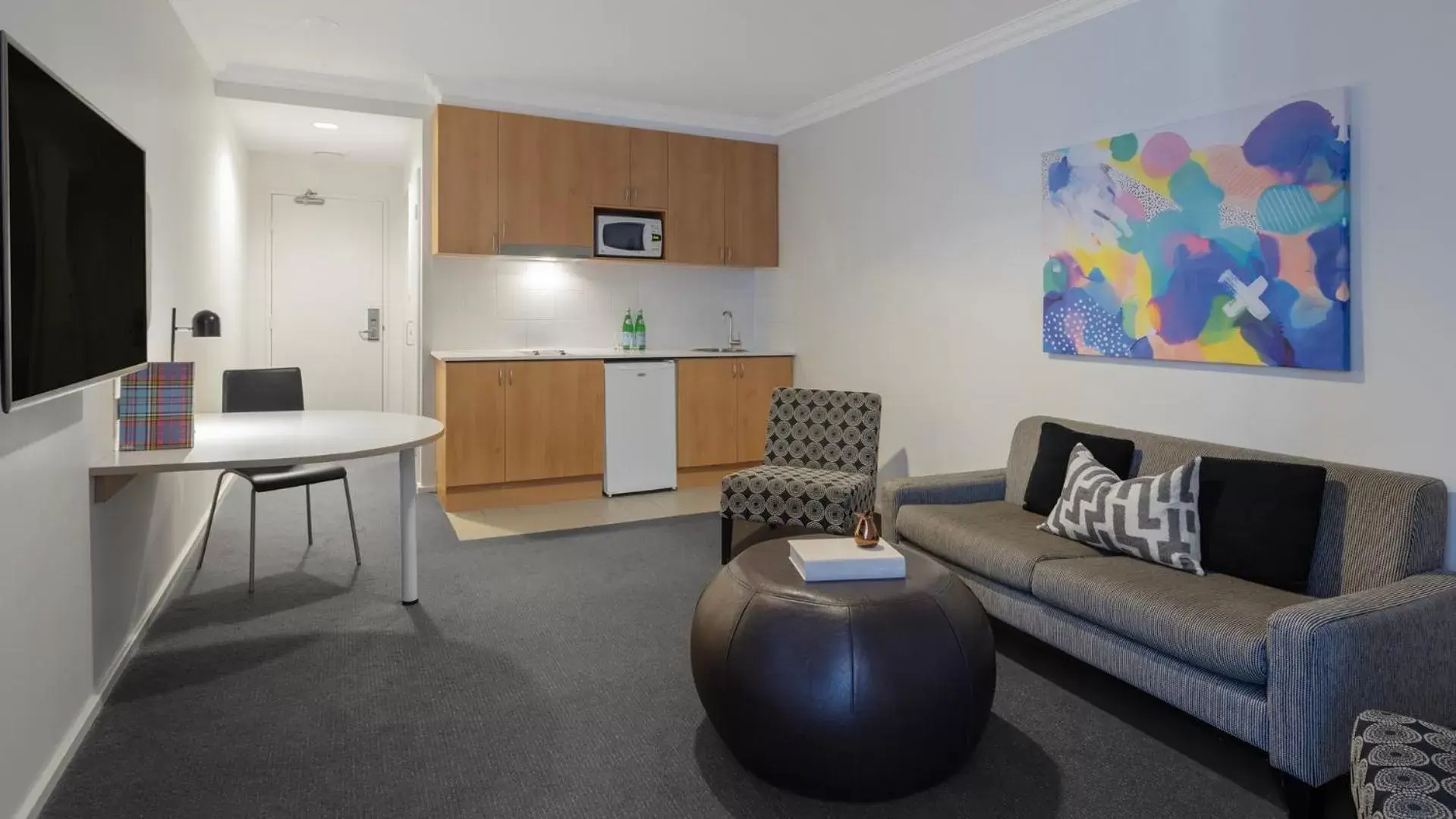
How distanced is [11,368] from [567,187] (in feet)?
12.9

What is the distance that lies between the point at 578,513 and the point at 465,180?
6.68 feet

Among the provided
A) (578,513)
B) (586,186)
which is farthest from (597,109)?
(578,513)

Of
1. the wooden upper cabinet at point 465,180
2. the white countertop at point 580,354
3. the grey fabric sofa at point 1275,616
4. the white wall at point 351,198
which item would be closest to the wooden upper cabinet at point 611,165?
the wooden upper cabinet at point 465,180

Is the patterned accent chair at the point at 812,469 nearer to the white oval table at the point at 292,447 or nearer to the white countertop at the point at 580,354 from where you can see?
the white countertop at the point at 580,354

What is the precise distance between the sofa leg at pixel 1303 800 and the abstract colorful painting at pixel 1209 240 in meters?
1.41

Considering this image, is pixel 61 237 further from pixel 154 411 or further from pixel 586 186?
pixel 586 186

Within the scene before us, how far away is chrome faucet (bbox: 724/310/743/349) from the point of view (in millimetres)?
6176

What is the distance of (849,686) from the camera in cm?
193

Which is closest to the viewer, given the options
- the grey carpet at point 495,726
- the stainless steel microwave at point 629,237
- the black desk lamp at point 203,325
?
the grey carpet at point 495,726

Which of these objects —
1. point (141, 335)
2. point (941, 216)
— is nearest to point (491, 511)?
point (141, 335)

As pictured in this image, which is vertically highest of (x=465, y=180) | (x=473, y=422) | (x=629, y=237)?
(x=465, y=180)

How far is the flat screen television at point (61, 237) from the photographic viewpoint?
1648mm

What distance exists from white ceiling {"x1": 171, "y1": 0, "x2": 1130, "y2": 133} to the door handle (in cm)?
229

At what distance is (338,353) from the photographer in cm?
691
